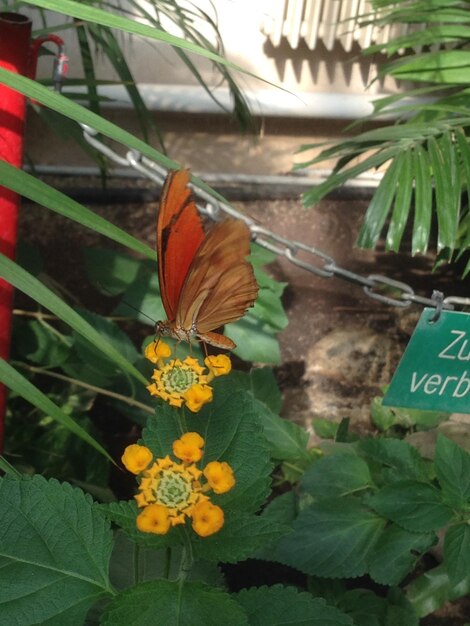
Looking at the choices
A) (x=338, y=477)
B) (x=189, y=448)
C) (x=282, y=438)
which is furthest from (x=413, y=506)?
(x=189, y=448)

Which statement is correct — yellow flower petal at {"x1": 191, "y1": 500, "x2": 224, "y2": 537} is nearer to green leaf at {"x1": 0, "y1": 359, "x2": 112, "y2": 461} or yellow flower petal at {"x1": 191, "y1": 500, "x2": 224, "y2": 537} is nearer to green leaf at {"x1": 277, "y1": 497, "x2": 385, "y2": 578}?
green leaf at {"x1": 0, "y1": 359, "x2": 112, "y2": 461}

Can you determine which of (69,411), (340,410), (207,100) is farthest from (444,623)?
(207,100)

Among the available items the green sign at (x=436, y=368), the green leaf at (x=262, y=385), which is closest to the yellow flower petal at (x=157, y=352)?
the green sign at (x=436, y=368)

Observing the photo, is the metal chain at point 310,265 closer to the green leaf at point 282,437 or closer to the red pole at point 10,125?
the red pole at point 10,125

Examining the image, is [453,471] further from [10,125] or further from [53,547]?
[10,125]

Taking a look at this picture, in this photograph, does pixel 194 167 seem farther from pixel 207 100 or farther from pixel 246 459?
pixel 246 459
